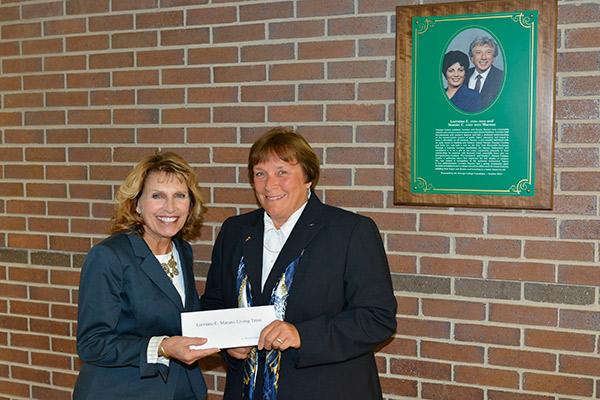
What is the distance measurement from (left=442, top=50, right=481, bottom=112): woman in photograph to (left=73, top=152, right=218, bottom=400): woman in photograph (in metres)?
1.21

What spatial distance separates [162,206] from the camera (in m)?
2.73

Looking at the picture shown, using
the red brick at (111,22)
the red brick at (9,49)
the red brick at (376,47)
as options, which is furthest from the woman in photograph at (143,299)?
the red brick at (9,49)

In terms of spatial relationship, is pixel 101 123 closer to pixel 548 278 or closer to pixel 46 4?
pixel 46 4

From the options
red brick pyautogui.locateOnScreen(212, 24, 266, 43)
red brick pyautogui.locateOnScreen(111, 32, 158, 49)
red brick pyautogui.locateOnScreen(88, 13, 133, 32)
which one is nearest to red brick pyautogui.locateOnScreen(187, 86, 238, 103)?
red brick pyautogui.locateOnScreen(212, 24, 266, 43)

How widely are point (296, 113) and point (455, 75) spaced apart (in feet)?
2.56

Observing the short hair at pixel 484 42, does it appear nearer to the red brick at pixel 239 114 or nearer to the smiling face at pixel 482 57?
the smiling face at pixel 482 57

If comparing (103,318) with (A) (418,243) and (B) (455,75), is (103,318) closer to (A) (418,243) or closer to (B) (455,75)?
(A) (418,243)

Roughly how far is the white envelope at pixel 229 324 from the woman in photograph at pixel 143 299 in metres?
0.04

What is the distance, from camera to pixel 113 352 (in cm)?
257

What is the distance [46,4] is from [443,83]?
89.7 inches

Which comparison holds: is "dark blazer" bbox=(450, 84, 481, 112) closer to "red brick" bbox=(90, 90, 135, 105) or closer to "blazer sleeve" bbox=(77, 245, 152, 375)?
"blazer sleeve" bbox=(77, 245, 152, 375)

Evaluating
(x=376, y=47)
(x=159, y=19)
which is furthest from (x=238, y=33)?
(x=376, y=47)

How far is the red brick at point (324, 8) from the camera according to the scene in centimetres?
321

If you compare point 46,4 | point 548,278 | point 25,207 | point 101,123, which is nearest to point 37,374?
point 25,207
